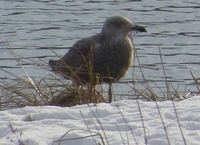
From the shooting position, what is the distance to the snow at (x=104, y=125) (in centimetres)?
590

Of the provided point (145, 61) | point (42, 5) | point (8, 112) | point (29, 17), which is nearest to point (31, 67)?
point (145, 61)

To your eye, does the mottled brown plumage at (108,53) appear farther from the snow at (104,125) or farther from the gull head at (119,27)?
the snow at (104,125)

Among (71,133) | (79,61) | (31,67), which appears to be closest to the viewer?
(71,133)

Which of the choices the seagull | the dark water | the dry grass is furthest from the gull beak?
the dark water

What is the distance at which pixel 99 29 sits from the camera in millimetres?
19469

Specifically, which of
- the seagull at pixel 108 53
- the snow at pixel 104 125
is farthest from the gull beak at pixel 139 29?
the snow at pixel 104 125

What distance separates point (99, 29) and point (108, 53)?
31.2 ft

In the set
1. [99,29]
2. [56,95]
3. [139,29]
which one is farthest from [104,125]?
[99,29]

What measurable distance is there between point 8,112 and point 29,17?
47.7 feet

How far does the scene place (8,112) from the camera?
6867 millimetres

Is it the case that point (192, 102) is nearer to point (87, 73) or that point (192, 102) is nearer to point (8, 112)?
point (8, 112)

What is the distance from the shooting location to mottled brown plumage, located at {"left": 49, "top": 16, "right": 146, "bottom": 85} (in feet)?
32.4

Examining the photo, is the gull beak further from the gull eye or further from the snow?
the snow

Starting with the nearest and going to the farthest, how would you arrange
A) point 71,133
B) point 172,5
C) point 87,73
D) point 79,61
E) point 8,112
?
point 71,133 < point 8,112 < point 87,73 < point 79,61 < point 172,5
